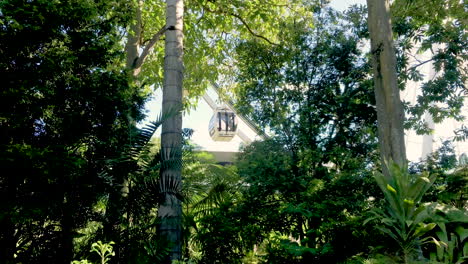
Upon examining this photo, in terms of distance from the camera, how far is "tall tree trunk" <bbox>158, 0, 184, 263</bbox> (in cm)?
528

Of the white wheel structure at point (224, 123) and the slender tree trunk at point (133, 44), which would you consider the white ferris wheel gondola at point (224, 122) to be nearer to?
the white wheel structure at point (224, 123)

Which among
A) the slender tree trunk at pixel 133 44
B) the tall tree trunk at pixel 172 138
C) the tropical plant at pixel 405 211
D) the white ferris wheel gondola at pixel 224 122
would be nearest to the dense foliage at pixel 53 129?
the tall tree trunk at pixel 172 138

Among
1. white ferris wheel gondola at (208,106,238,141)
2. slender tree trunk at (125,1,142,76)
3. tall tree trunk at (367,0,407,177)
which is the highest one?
slender tree trunk at (125,1,142,76)

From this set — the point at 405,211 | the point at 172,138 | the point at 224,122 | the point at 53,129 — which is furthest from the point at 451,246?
the point at 224,122

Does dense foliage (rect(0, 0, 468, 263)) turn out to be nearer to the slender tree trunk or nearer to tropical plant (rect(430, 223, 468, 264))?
tropical plant (rect(430, 223, 468, 264))

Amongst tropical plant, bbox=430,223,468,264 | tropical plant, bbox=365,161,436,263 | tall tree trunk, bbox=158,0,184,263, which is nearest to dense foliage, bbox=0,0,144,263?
tall tree trunk, bbox=158,0,184,263

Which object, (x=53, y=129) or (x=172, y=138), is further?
(x=172, y=138)

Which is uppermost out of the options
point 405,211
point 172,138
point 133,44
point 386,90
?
point 133,44

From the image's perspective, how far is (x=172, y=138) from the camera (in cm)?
561

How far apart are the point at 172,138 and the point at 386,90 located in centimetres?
322

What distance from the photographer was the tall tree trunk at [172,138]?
5.28 m

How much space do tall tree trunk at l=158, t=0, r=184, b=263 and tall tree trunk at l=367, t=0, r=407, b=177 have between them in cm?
289

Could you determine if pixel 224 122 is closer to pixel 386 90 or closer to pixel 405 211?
pixel 386 90

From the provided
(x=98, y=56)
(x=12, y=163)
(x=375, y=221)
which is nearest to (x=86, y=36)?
(x=98, y=56)
